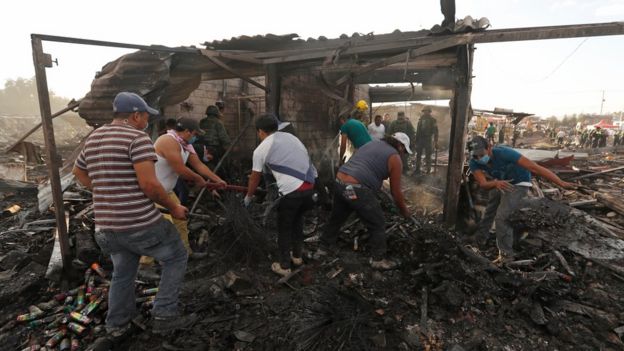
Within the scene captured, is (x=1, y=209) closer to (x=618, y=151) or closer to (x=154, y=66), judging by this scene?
(x=154, y=66)

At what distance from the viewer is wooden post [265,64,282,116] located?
643 centimetres

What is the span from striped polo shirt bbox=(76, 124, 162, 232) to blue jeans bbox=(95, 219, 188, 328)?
12cm

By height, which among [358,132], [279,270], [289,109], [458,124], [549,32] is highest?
[549,32]

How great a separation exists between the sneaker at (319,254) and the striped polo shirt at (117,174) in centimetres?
256

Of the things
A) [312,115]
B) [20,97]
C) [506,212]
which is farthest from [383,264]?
[20,97]

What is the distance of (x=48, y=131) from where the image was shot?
→ 3537 mm

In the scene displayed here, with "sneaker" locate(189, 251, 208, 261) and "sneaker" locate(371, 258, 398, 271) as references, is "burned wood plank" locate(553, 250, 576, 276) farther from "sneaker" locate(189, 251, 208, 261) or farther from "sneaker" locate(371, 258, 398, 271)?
"sneaker" locate(189, 251, 208, 261)

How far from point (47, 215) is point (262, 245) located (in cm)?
Result: 453

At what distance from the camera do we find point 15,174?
955 centimetres

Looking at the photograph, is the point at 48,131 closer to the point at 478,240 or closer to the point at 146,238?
the point at 146,238

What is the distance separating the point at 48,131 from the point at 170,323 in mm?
2724

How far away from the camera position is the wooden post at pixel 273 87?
643 centimetres

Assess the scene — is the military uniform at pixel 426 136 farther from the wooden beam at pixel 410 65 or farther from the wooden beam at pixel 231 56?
the wooden beam at pixel 231 56

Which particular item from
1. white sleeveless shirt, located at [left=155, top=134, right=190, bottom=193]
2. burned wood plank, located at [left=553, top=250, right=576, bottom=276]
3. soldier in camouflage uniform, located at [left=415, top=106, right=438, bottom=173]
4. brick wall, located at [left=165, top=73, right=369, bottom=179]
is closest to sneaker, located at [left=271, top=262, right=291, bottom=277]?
white sleeveless shirt, located at [left=155, top=134, right=190, bottom=193]
